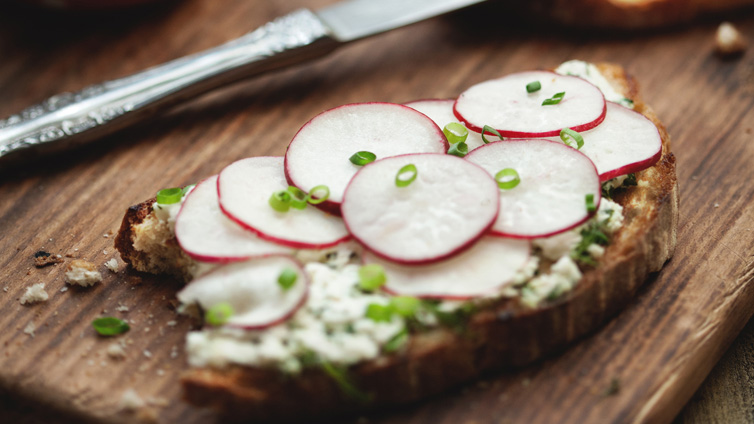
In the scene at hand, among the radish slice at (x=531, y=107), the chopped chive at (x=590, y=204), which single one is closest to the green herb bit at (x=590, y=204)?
the chopped chive at (x=590, y=204)

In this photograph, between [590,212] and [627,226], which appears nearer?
[590,212]

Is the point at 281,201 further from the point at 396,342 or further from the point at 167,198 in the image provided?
the point at 396,342

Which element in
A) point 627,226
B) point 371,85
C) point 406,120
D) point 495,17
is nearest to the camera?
point 627,226

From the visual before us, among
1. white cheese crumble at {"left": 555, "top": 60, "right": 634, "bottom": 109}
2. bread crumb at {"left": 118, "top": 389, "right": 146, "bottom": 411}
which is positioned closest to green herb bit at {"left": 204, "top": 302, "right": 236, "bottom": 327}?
bread crumb at {"left": 118, "top": 389, "right": 146, "bottom": 411}

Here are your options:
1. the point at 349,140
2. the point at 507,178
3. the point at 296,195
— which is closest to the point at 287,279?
the point at 296,195

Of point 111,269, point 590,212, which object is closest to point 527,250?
point 590,212

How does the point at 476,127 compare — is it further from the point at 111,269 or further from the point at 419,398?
the point at 111,269
